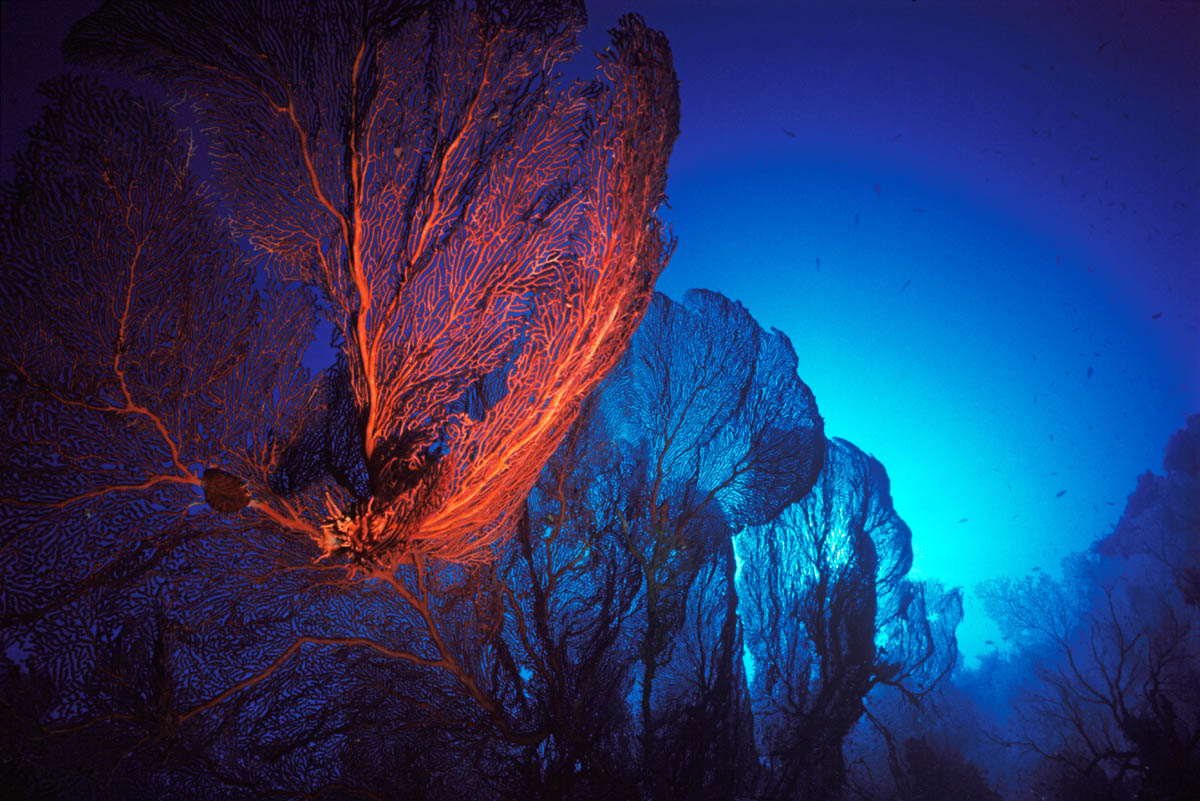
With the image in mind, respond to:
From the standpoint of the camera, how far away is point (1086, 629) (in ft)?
56.0

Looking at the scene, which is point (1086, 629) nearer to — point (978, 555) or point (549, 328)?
point (549, 328)

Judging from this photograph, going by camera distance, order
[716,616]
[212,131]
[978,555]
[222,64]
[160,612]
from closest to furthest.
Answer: [222,64] → [212,131] → [160,612] → [716,616] → [978,555]

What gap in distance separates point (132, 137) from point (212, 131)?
0.57 meters

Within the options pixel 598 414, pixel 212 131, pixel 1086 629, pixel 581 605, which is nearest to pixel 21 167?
pixel 212 131

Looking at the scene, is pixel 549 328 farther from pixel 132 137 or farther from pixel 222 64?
pixel 132 137

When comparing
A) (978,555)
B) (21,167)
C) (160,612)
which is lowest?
(160,612)

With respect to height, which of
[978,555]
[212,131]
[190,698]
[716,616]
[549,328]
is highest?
[978,555]

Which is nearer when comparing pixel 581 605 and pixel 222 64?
pixel 222 64

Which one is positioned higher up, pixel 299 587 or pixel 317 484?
pixel 317 484

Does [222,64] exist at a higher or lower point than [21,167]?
higher

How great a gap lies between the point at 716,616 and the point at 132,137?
272 inches

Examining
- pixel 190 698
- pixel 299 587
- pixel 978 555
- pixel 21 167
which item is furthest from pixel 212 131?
pixel 978 555

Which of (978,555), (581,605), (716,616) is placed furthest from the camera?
(978,555)

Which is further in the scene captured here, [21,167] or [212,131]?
[212,131]
